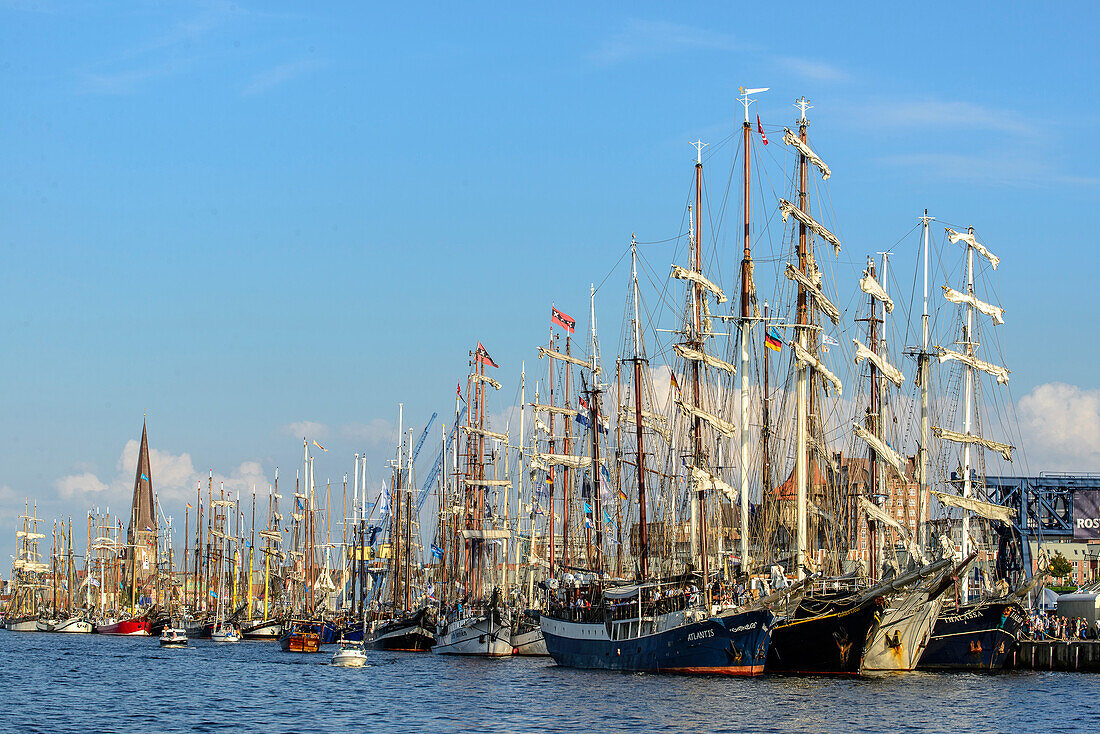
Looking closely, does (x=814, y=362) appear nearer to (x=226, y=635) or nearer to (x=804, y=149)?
(x=804, y=149)

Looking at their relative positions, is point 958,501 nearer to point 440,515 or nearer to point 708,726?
point 708,726

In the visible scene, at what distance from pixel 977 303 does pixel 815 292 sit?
18.6 m

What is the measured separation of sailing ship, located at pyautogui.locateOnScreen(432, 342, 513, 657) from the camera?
117188 mm

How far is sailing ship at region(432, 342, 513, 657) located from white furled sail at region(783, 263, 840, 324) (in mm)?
39464

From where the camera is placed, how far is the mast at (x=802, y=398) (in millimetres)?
82562

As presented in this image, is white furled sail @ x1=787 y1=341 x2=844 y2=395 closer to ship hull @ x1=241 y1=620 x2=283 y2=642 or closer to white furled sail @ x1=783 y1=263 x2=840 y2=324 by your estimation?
white furled sail @ x1=783 y1=263 x2=840 y2=324

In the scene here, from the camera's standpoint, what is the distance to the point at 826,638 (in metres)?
79.6

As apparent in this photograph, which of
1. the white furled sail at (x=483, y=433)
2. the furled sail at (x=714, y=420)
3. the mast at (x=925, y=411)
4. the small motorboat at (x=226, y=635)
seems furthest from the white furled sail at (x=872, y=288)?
the small motorboat at (x=226, y=635)

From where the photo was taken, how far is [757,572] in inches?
3253

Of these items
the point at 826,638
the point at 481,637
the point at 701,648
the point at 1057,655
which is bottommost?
the point at 481,637

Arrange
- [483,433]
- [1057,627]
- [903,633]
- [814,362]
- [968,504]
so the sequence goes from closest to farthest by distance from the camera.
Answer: [903,633]
[814,362]
[968,504]
[1057,627]
[483,433]

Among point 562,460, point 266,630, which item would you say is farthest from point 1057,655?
point 266,630

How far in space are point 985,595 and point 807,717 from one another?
41.7 m

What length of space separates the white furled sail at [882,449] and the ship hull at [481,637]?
34.6m
